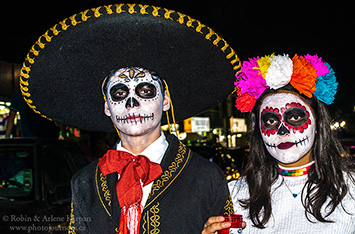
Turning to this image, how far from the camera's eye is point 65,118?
10.6 feet

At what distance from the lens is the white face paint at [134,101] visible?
2.67 meters

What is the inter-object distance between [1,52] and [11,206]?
8.54 metres

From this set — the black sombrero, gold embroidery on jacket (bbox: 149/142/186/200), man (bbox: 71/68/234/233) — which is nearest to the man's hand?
man (bbox: 71/68/234/233)

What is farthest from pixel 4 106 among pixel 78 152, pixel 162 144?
pixel 162 144

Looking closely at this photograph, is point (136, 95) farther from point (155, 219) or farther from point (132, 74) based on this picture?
point (155, 219)

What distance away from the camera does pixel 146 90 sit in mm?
2744

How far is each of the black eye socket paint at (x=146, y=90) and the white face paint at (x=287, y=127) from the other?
864 millimetres

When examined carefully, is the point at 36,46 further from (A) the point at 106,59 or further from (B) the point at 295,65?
(B) the point at 295,65

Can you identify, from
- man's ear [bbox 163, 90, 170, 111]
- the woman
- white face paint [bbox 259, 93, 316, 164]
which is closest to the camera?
the woman

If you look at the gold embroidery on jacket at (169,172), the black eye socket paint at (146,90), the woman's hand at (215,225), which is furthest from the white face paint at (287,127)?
the black eye socket paint at (146,90)

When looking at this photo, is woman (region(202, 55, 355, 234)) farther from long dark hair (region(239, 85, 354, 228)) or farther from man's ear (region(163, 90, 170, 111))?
man's ear (region(163, 90, 170, 111))

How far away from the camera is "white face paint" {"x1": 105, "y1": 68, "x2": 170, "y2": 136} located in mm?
2668

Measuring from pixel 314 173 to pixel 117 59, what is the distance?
5.79 feet

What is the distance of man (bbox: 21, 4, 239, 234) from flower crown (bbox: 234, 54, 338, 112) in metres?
0.19
